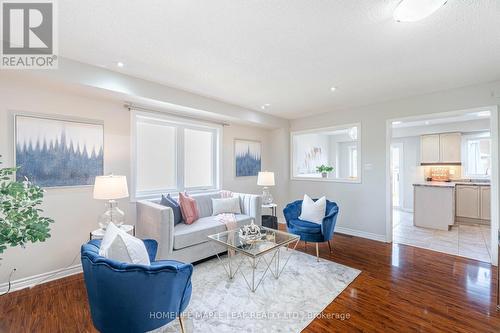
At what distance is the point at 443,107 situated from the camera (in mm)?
3482

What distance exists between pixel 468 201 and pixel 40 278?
310 inches

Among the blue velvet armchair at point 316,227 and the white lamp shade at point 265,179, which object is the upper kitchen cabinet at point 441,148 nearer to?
the blue velvet armchair at point 316,227

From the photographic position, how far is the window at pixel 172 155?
3613 millimetres

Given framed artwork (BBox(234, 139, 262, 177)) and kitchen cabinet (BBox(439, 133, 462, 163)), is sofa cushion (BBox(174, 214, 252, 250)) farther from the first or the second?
kitchen cabinet (BBox(439, 133, 462, 163))

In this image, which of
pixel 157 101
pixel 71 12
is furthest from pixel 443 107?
pixel 71 12

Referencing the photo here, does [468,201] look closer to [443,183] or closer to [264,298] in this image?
[443,183]

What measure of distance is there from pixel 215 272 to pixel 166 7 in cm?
274

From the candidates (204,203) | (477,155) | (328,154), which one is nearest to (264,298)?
(204,203)

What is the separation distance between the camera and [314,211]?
11.6 feet

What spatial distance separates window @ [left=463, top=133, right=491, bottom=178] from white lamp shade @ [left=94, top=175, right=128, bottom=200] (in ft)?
24.4

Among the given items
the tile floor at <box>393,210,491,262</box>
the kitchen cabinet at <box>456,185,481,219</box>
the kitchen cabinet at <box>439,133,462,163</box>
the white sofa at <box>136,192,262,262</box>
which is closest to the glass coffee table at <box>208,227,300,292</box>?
the white sofa at <box>136,192,262,262</box>

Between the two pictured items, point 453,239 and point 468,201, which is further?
point 468,201

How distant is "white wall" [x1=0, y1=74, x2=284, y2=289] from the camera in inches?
96.3

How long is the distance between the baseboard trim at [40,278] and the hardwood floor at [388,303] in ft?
0.36
